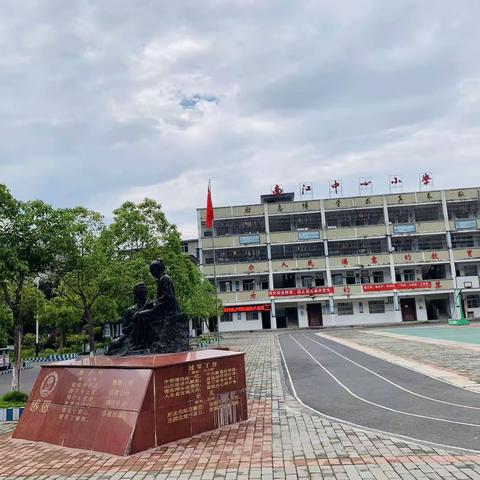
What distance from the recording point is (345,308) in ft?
166

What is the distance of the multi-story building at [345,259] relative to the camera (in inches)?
1932

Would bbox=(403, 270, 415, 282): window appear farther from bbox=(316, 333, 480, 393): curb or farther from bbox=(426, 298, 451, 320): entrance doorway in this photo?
bbox=(316, 333, 480, 393): curb

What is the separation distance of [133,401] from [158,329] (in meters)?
2.55

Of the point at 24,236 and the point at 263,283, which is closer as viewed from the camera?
the point at 24,236

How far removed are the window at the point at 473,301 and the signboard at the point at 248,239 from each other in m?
23.9

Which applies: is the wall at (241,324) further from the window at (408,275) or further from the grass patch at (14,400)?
the grass patch at (14,400)

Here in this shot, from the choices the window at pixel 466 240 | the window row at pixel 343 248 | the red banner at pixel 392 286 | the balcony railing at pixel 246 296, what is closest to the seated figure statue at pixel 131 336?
the balcony railing at pixel 246 296

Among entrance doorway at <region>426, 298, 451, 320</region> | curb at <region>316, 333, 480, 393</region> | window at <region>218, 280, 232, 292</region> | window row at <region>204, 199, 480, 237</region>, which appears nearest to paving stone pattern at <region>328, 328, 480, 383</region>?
curb at <region>316, 333, 480, 393</region>

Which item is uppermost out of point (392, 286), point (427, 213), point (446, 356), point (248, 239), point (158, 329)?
point (427, 213)

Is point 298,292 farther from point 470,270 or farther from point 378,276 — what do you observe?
Result: point 470,270

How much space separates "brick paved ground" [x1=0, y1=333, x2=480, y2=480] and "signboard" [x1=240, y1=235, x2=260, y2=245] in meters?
42.1

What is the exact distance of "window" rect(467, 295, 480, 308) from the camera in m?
50.2

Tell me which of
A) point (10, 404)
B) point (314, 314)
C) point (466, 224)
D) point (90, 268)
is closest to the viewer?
point (10, 404)

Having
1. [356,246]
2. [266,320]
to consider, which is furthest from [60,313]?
[356,246]
